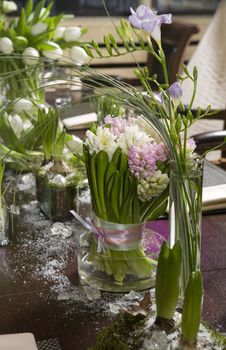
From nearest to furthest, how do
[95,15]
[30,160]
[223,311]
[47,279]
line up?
[223,311], [47,279], [30,160], [95,15]

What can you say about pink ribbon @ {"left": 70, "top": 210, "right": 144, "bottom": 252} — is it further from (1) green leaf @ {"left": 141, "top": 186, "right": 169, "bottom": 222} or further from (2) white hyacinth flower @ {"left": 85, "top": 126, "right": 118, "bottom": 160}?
(2) white hyacinth flower @ {"left": 85, "top": 126, "right": 118, "bottom": 160}

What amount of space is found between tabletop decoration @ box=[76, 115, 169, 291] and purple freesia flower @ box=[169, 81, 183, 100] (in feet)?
0.37

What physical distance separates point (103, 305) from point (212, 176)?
684 mm

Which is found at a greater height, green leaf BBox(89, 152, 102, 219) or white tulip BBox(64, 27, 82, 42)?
white tulip BBox(64, 27, 82, 42)

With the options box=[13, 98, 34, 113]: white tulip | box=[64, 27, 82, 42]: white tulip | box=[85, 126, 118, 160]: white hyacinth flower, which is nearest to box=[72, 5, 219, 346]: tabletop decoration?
box=[85, 126, 118, 160]: white hyacinth flower

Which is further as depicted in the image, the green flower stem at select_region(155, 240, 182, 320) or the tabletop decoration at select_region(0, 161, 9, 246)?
the tabletop decoration at select_region(0, 161, 9, 246)

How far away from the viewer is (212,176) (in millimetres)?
1652

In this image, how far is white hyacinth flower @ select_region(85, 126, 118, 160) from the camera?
3.46 feet

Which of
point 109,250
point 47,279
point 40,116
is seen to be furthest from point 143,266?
point 40,116

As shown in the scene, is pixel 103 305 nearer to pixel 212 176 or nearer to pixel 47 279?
pixel 47 279

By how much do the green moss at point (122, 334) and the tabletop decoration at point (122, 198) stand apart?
0.57 feet

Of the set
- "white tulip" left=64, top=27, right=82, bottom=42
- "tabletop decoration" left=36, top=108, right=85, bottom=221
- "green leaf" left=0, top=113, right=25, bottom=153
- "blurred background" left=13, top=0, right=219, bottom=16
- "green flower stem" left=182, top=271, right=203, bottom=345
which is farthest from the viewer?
"blurred background" left=13, top=0, right=219, bottom=16

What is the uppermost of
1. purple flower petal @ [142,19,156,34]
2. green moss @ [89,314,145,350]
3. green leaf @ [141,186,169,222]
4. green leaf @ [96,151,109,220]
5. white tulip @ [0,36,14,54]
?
white tulip @ [0,36,14,54]

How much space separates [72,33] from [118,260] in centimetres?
102
